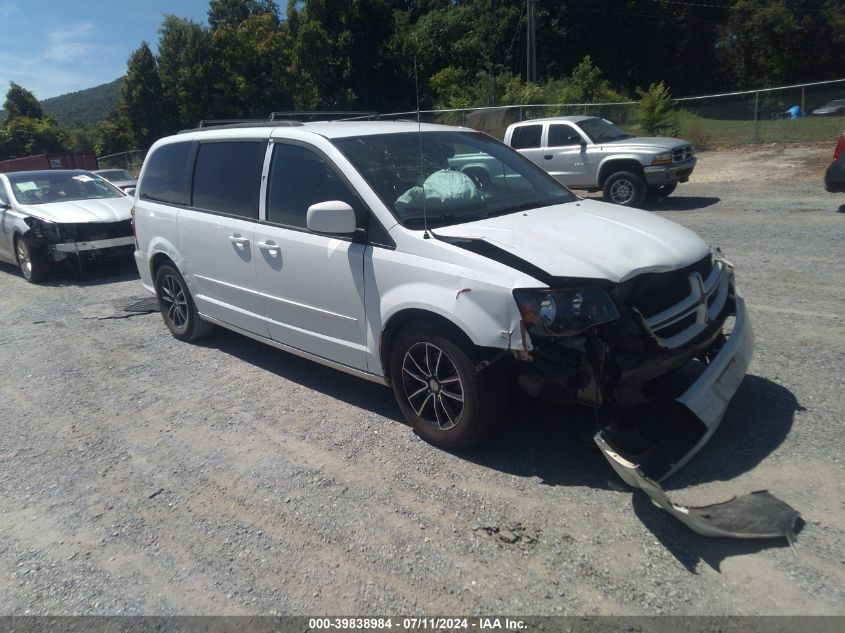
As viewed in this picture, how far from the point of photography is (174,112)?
3988 centimetres

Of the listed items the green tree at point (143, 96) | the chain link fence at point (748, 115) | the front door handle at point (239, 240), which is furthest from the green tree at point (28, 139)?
the front door handle at point (239, 240)

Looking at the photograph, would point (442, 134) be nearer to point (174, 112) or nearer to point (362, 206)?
point (362, 206)

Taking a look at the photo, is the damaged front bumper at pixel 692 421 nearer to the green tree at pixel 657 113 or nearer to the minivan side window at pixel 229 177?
the minivan side window at pixel 229 177

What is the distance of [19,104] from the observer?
6406 centimetres

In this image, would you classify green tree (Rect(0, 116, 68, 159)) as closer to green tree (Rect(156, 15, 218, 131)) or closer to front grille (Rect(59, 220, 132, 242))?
green tree (Rect(156, 15, 218, 131))

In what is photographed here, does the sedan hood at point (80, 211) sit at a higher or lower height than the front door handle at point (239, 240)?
lower

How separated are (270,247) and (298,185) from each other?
19.3 inches

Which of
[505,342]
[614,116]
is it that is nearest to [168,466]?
[505,342]

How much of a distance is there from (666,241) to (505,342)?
130 cm

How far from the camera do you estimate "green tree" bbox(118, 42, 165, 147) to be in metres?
39.1

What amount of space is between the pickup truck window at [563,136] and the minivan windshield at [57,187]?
8619 mm

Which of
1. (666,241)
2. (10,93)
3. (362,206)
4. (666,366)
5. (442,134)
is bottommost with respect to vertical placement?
(666,366)

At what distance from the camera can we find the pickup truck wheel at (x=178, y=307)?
20.3 ft

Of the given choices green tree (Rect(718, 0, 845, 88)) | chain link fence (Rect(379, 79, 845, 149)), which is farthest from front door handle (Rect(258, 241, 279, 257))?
green tree (Rect(718, 0, 845, 88))
